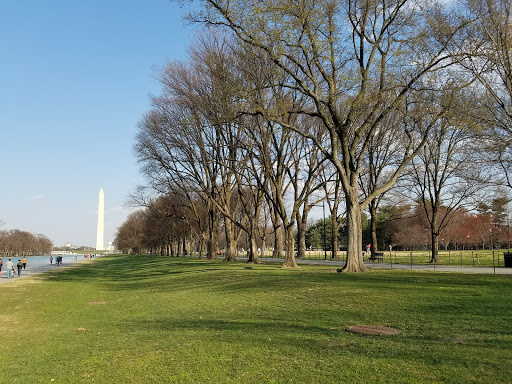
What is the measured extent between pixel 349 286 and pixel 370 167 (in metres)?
→ 26.0

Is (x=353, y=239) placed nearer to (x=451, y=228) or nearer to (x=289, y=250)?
(x=289, y=250)

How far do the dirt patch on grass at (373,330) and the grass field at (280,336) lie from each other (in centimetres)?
26

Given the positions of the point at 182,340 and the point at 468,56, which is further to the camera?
the point at 468,56

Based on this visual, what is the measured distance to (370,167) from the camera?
4050cm

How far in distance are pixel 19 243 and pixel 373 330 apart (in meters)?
180

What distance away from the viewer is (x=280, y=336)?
9.39m

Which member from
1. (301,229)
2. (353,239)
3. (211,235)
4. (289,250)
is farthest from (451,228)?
(353,239)

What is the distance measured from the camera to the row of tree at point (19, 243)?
154 metres

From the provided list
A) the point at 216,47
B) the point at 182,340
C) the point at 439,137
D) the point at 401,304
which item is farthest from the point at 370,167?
the point at 182,340

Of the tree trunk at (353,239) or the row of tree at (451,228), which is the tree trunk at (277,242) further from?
the tree trunk at (353,239)

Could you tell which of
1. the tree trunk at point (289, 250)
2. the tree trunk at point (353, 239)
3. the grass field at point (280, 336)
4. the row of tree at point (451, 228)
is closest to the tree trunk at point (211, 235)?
the tree trunk at point (289, 250)

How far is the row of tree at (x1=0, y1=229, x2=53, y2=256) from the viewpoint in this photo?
506ft

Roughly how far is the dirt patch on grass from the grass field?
255 millimetres

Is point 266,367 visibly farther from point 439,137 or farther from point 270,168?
point 439,137
